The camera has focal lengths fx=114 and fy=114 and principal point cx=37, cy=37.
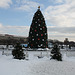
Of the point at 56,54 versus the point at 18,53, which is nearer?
the point at 18,53

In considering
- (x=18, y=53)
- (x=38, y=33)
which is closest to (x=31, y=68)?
(x=18, y=53)

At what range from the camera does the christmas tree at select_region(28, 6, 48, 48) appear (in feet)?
97.9

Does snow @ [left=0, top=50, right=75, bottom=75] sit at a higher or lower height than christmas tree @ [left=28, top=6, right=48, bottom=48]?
lower

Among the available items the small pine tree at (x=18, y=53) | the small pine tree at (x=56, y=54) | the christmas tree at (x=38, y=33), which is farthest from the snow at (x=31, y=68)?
the christmas tree at (x=38, y=33)

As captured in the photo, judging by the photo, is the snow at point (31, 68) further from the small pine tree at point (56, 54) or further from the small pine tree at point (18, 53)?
the small pine tree at point (56, 54)

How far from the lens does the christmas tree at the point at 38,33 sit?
29.8 m

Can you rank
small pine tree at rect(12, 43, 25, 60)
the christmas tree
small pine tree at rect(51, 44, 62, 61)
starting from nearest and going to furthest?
small pine tree at rect(12, 43, 25, 60), small pine tree at rect(51, 44, 62, 61), the christmas tree

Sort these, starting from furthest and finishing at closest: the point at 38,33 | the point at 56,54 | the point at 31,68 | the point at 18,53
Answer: the point at 38,33, the point at 56,54, the point at 18,53, the point at 31,68

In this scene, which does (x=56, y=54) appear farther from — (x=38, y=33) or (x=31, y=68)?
(x=38, y=33)

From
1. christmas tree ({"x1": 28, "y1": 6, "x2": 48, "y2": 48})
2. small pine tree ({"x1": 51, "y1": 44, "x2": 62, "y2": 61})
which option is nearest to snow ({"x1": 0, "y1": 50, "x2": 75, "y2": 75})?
small pine tree ({"x1": 51, "y1": 44, "x2": 62, "y2": 61})

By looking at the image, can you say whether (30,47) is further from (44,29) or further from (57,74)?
(57,74)

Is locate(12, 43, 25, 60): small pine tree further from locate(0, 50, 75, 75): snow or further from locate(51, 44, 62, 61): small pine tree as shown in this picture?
locate(51, 44, 62, 61): small pine tree

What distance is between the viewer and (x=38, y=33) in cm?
3014

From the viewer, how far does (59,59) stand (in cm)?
1519
